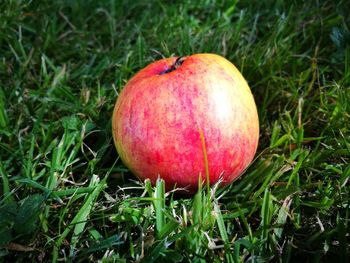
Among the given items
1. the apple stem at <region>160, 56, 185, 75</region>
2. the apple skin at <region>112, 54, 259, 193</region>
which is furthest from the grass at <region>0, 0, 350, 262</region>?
the apple stem at <region>160, 56, 185, 75</region>

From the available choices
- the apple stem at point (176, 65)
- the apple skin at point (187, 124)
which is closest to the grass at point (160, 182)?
the apple skin at point (187, 124)

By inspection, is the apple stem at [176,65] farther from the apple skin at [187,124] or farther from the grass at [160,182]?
the grass at [160,182]

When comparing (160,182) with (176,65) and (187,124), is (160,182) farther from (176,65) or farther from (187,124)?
(176,65)

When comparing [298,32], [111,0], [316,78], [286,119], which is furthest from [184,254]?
[111,0]

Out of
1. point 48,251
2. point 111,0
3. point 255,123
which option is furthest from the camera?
point 111,0

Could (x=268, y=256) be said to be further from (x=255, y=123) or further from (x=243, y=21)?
(x=243, y=21)

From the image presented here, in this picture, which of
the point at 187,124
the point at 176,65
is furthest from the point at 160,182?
the point at 176,65

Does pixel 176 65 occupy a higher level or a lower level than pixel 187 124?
higher
